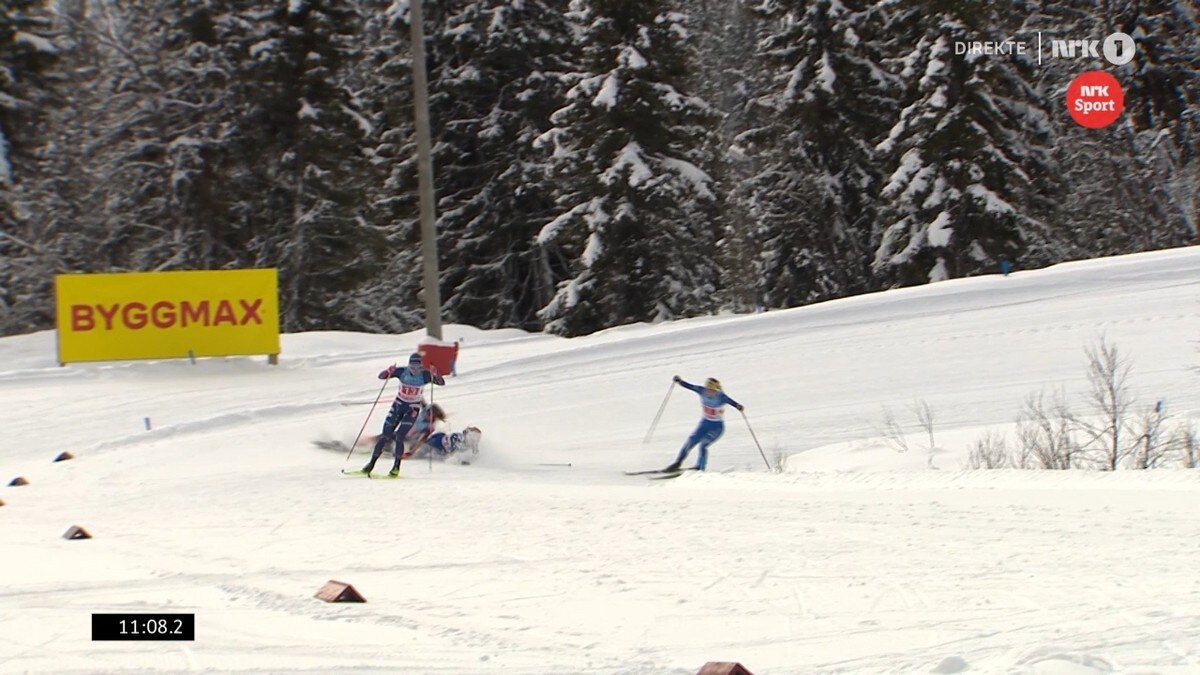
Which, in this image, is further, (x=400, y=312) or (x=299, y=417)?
(x=400, y=312)

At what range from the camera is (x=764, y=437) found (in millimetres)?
17922

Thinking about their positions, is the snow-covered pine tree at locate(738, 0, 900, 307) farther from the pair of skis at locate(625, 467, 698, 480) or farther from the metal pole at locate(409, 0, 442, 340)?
the pair of skis at locate(625, 467, 698, 480)

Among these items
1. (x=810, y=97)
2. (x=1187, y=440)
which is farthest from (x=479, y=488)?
(x=810, y=97)

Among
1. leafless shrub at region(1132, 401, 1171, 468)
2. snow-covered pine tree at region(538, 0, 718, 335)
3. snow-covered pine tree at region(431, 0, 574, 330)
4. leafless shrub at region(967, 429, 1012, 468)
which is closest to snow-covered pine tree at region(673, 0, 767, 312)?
snow-covered pine tree at region(538, 0, 718, 335)

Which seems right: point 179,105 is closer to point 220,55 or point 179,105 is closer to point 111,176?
point 220,55

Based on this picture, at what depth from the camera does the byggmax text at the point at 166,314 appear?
2194cm

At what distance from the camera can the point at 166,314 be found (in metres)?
A: 22.2

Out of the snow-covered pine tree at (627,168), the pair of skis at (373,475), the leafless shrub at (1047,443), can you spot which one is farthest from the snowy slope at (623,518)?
the snow-covered pine tree at (627,168)

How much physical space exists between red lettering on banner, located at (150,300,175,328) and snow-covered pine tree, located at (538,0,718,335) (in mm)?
11316

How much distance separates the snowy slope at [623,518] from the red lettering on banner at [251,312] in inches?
32.6

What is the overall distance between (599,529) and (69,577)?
13.0 ft

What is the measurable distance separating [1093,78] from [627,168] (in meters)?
13.9

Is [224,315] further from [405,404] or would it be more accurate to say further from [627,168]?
[627,168]

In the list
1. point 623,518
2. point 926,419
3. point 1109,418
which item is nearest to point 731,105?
point 926,419
